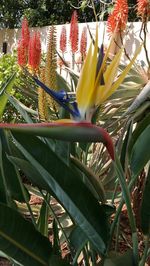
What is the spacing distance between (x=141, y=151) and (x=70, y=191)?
0.17 m

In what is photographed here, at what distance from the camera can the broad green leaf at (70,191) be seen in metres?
1.03

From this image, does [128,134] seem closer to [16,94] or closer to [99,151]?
[99,151]

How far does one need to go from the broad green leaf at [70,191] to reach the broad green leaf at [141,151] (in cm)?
12

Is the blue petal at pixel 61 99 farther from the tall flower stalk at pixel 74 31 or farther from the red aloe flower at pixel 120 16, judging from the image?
the tall flower stalk at pixel 74 31

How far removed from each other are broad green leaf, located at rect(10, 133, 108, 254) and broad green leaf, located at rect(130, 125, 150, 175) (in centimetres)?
12

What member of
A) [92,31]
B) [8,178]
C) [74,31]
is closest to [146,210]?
[8,178]

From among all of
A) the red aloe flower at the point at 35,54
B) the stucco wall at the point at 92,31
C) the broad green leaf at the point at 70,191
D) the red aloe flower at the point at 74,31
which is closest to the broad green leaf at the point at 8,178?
the broad green leaf at the point at 70,191

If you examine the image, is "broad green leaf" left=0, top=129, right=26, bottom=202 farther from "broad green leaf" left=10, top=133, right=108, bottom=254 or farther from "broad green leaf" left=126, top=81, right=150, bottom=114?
"broad green leaf" left=126, top=81, right=150, bottom=114

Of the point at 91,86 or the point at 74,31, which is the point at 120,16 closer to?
the point at 74,31

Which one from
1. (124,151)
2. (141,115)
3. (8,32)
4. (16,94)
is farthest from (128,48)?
(124,151)

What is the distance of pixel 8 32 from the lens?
28.7 ft

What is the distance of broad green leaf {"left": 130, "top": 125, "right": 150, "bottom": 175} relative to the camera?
1.03 metres

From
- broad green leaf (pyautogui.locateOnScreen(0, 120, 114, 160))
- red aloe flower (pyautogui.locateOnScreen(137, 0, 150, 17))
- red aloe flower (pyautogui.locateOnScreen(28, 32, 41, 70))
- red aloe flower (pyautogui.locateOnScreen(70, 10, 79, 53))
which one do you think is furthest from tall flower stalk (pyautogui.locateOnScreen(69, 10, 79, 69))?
broad green leaf (pyautogui.locateOnScreen(0, 120, 114, 160))

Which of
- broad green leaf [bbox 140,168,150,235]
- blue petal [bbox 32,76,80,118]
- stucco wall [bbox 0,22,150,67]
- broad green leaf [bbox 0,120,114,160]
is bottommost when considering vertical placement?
stucco wall [bbox 0,22,150,67]
